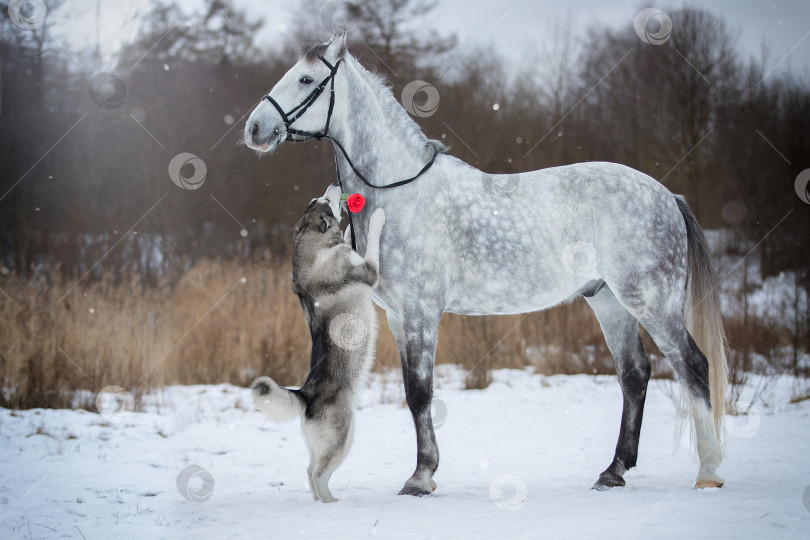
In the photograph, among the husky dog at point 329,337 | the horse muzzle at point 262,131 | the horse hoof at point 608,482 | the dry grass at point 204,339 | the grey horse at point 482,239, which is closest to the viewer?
the husky dog at point 329,337

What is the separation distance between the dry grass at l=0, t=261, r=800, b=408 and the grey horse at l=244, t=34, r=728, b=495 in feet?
13.9

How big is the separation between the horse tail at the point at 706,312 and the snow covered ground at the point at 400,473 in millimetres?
706

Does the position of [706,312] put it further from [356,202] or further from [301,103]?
[301,103]

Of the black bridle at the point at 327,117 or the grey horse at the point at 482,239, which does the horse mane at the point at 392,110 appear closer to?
the grey horse at the point at 482,239

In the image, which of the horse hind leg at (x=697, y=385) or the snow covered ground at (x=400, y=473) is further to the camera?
the horse hind leg at (x=697, y=385)

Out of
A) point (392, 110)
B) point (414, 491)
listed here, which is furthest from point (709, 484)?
point (392, 110)

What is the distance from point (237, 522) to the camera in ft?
11.8

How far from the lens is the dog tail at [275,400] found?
369 centimetres

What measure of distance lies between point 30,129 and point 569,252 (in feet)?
38.0

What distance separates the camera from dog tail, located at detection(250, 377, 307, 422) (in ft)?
12.1

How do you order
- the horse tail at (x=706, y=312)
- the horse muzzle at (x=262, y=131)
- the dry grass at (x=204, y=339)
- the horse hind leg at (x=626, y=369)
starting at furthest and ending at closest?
the dry grass at (x=204, y=339) < the horse hind leg at (x=626, y=369) < the horse tail at (x=706, y=312) < the horse muzzle at (x=262, y=131)

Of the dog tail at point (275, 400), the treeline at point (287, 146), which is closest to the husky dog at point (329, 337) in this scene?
the dog tail at point (275, 400)

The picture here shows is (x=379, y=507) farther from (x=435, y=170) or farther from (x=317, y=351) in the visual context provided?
(x=435, y=170)

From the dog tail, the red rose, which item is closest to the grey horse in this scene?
the red rose
